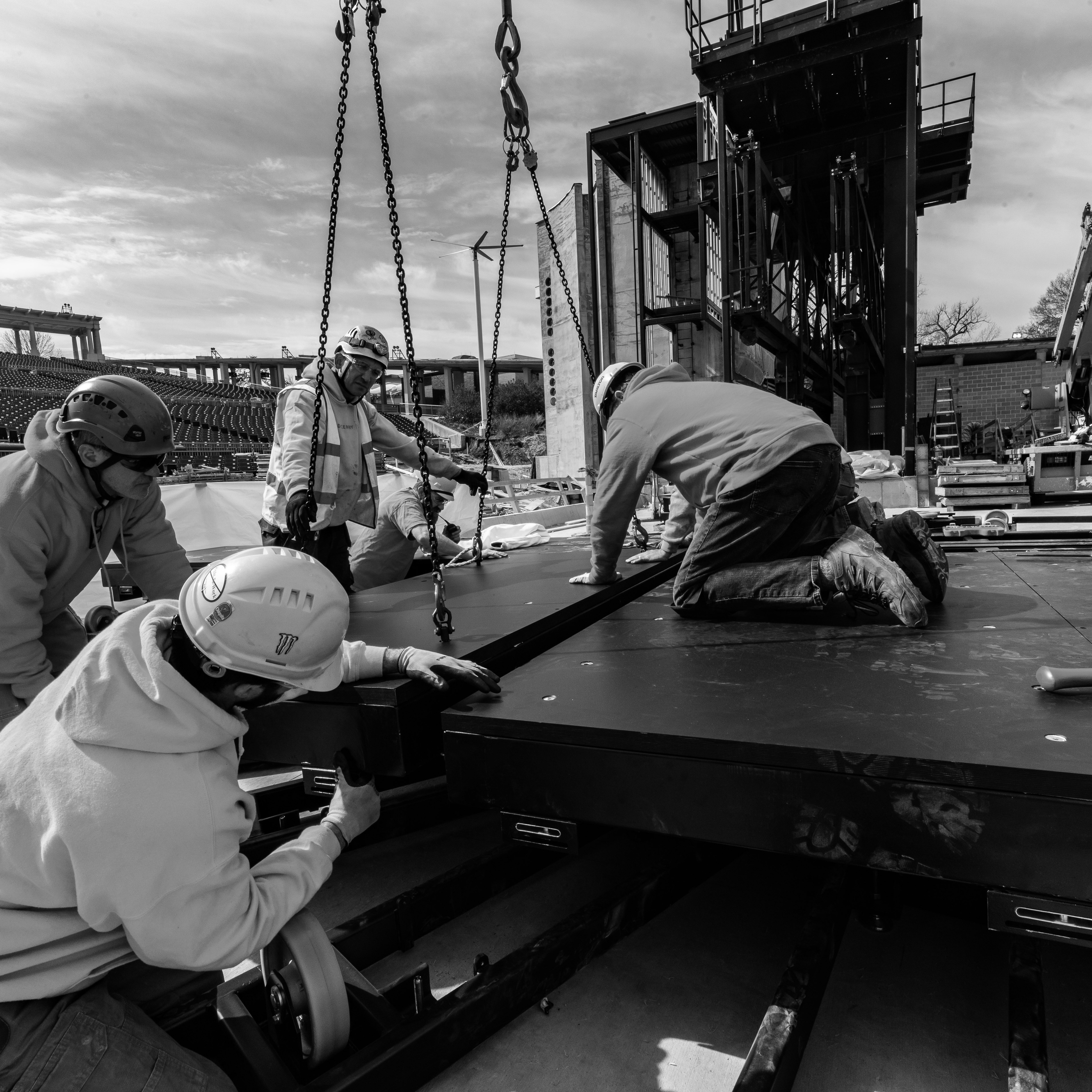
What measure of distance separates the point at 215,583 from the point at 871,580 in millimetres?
2243

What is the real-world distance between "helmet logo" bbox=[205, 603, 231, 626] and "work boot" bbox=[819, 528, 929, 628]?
85.8 inches

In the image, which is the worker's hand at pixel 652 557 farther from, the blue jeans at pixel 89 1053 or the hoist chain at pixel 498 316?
the blue jeans at pixel 89 1053

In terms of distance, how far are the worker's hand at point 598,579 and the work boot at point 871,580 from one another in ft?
3.47

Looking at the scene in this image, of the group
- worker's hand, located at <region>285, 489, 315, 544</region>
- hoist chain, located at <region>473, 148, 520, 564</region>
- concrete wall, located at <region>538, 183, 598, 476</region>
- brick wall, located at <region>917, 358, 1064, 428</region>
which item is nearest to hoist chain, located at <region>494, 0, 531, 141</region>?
hoist chain, located at <region>473, 148, 520, 564</region>

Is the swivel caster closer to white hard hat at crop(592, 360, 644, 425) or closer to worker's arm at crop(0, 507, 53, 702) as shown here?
worker's arm at crop(0, 507, 53, 702)

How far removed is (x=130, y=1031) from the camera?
1.44m

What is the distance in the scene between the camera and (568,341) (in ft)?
64.7

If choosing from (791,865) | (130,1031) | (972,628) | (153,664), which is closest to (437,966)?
(130,1031)

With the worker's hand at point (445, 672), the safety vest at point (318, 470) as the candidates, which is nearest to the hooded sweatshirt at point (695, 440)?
the worker's hand at point (445, 672)

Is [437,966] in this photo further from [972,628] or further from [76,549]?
[972,628]

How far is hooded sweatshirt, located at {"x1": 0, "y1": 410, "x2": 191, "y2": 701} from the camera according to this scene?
8.23 ft

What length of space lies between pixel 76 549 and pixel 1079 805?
3.00 m

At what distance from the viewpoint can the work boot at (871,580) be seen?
2.72m

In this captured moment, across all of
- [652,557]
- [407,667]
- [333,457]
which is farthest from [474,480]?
[407,667]
